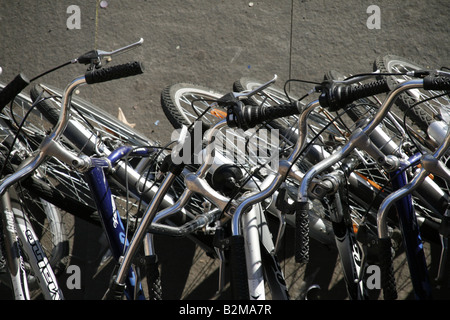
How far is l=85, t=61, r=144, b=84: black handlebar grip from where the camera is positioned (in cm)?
206

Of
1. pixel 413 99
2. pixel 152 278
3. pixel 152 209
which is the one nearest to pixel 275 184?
pixel 152 209

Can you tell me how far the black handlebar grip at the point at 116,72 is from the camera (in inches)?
81.3

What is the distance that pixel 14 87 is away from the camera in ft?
7.17

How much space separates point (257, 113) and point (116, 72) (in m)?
0.56

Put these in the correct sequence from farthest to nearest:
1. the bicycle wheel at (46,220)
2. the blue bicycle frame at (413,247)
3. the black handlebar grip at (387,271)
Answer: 1. the bicycle wheel at (46,220)
2. the blue bicycle frame at (413,247)
3. the black handlebar grip at (387,271)

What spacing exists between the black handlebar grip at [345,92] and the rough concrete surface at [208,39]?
7.03 ft

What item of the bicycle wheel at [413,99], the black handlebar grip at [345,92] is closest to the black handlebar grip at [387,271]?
the black handlebar grip at [345,92]

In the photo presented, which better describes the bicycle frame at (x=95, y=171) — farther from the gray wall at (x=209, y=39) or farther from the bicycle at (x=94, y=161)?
the gray wall at (x=209, y=39)

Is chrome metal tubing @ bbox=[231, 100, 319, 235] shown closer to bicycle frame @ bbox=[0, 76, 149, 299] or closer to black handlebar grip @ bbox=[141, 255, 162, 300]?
black handlebar grip @ bbox=[141, 255, 162, 300]

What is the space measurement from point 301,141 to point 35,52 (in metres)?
2.90

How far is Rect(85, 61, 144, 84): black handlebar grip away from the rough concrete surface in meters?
1.86

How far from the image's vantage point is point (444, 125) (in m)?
3.17

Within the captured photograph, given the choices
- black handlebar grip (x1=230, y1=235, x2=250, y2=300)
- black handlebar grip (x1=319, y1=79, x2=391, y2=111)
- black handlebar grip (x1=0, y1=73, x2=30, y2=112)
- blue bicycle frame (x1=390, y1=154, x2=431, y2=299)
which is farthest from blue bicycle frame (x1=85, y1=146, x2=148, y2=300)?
blue bicycle frame (x1=390, y1=154, x2=431, y2=299)

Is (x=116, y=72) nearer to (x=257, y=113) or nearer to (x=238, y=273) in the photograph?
(x=257, y=113)
